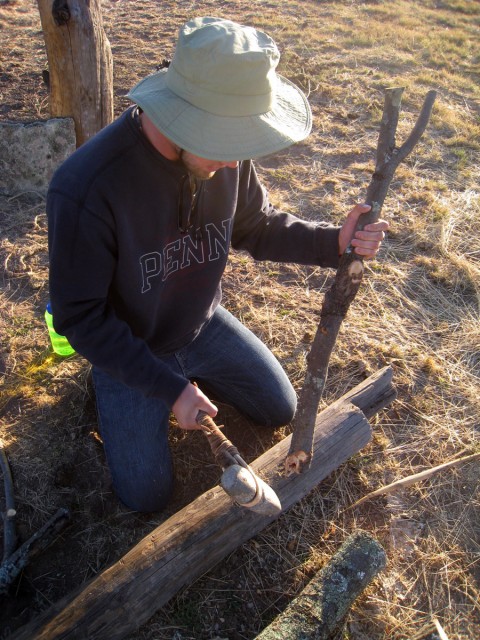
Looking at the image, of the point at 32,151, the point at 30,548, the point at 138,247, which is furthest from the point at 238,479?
the point at 32,151

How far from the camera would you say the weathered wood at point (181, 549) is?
178 cm

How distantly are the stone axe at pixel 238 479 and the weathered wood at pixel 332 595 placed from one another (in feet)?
1.14

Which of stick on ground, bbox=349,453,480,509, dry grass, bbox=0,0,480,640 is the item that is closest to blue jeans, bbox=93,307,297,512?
dry grass, bbox=0,0,480,640

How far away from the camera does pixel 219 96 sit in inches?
57.1

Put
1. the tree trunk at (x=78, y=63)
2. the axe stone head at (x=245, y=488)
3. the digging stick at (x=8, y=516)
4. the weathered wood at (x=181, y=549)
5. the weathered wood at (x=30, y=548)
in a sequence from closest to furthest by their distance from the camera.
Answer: the axe stone head at (x=245, y=488) < the weathered wood at (x=181, y=549) < the weathered wood at (x=30, y=548) < the digging stick at (x=8, y=516) < the tree trunk at (x=78, y=63)

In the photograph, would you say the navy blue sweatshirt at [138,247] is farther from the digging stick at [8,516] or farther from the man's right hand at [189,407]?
the digging stick at [8,516]

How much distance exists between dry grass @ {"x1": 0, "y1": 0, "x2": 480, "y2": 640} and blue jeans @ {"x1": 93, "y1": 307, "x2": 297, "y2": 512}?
148 mm

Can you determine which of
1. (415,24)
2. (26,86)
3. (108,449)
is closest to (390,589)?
(108,449)

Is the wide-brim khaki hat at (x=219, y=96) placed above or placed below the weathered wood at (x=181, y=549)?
above

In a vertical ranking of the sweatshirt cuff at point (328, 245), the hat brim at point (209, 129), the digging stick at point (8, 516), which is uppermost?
the hat brim at point (209, 129)

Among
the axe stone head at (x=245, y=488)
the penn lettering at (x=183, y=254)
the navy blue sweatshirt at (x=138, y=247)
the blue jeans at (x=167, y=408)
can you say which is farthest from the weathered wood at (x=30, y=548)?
the penn lettering at (x=183, y=254)

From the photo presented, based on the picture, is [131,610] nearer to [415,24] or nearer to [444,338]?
[444,338]

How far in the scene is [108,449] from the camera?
7.47ft

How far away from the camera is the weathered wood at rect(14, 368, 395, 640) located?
1.78 metres
